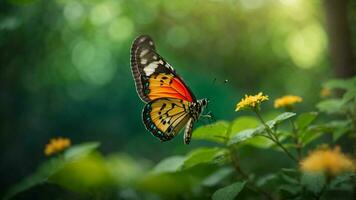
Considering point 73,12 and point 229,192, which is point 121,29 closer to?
point 73,12

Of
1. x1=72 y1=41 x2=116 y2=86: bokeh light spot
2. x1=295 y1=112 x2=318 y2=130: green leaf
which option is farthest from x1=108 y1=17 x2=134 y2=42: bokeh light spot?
x1=295 y1=112 x2=318 y2=130: green leaf

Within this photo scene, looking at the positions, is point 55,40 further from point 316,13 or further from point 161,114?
point 316,13

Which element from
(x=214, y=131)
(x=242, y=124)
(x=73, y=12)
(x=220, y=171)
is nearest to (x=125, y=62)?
(x=73, y=12)

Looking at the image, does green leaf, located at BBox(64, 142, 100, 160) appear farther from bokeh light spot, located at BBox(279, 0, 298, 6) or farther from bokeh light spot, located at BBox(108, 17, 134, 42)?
bokeh light spot, located at BBox(279, 0, 298, 6)

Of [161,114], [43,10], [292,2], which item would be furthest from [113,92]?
[161,114]

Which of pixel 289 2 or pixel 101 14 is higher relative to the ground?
pixel 101 14

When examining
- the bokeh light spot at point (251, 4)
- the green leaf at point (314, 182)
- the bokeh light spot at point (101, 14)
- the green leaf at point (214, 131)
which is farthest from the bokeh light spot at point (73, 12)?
the green leaf at point (314, 182)
